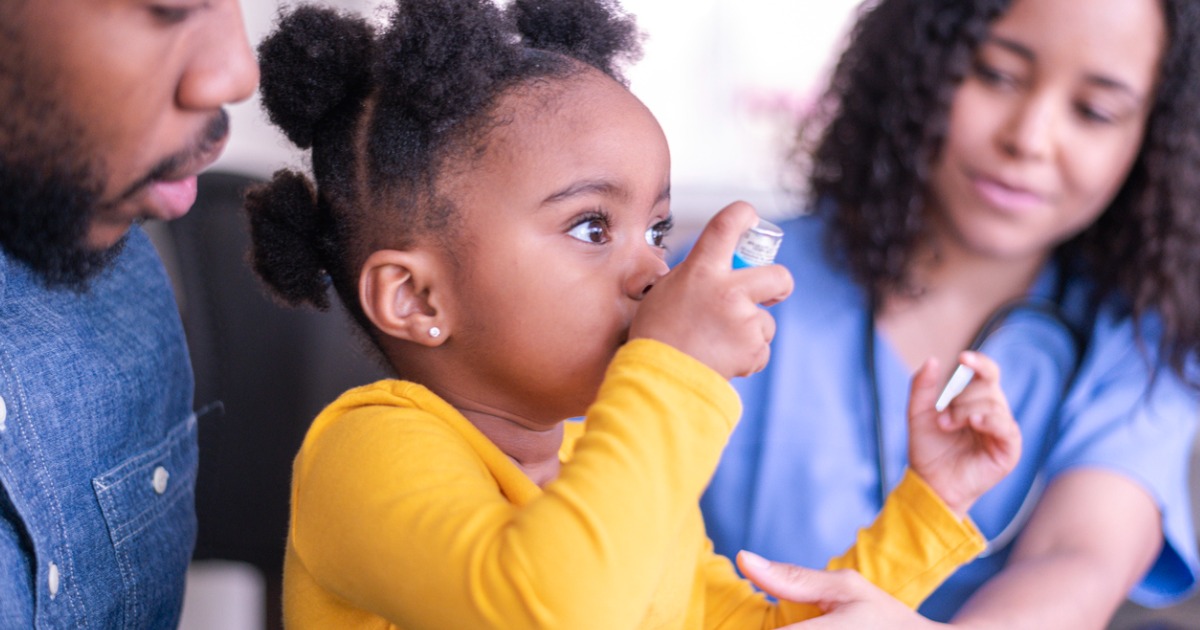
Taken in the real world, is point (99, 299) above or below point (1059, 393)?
above

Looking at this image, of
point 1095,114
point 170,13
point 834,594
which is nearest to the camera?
point 170,13

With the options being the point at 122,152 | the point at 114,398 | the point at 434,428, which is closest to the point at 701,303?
the point at 434,428

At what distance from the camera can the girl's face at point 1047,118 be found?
113 cm

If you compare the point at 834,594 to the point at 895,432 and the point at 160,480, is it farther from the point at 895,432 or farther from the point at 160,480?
the point at 160,480

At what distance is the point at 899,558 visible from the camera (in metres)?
0.97

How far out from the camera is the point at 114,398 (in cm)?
90

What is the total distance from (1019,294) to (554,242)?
76cm

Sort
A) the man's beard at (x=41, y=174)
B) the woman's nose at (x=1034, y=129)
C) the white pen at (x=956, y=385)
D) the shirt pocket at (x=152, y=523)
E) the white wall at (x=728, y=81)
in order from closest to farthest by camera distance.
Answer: the man's beard at (x=41, y=174) → the shirt pocket at (x=152, y=523) → the white pen at (x=956, y=385) → the woman's nose at (x=1034, y=129) → the white wall at (x=728, y=81)

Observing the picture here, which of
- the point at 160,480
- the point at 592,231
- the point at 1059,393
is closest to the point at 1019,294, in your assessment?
the point at 1059,393

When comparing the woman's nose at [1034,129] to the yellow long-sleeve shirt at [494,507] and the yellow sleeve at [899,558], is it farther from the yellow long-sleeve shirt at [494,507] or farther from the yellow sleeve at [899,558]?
the yellow long-sleeve shirt at [494,507]

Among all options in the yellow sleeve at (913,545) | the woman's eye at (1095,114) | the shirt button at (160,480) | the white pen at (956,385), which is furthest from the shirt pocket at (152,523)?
the woman's eye at (1095,114)

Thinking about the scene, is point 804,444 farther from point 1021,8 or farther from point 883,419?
point 1021,8

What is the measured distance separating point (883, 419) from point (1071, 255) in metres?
0.34

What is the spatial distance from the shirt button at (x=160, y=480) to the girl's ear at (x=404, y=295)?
0.27 meters
